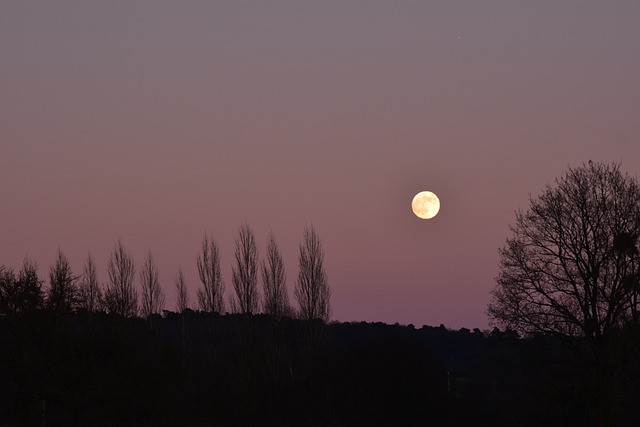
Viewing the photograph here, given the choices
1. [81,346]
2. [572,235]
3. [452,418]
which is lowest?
[452,418]

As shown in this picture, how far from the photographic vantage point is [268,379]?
70562mm

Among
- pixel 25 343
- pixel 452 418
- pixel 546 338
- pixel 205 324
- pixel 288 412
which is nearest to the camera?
pixel 25 343

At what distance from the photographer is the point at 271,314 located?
77375 millimetres

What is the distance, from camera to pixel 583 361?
1794 inches

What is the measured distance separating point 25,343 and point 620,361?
23978mm

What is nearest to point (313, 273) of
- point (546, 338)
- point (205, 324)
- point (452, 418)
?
point (205, 324)

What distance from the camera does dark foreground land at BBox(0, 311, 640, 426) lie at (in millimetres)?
42562

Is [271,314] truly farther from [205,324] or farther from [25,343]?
[25,343]

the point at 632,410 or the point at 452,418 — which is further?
the point at 452,418

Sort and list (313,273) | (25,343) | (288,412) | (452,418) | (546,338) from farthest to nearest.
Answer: (313,273) → (288,412) → (452,418) → (546,338) → (25,343)

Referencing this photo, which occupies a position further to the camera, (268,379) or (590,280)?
(268,379)

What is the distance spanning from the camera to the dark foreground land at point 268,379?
42562 millimetres

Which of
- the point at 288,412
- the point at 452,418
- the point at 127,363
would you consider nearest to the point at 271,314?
the point at 288,412

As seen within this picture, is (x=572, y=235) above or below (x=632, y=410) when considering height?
above
